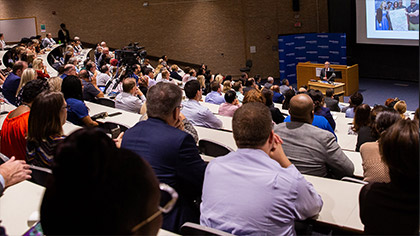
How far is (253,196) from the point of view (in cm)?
216

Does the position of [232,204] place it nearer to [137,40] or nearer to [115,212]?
[115,212]

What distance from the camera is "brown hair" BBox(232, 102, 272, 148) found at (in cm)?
239

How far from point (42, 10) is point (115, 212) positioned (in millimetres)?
17981

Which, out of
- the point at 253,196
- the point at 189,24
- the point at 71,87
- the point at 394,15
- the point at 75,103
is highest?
the point at 189,24

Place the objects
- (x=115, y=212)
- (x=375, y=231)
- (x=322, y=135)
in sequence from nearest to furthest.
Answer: (x=115, y=212) → (x=375, y=231) → (x=322, y=135)

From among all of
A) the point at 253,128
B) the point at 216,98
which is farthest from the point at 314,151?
the point at 216,98

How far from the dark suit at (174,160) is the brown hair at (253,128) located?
0.36 metres

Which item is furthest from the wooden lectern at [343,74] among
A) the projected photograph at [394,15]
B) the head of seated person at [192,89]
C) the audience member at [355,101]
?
the head of seated person at [192,89]

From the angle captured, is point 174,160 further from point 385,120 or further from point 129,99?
point 129,99

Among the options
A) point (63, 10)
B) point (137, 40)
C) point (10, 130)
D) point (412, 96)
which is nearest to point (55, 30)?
point (63, 10)

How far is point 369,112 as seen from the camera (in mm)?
4527

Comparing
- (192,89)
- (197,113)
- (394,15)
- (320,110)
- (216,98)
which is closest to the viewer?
(197,113)

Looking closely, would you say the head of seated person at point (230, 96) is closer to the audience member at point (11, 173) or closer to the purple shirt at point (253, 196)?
the purple shirt at point (253, 196)

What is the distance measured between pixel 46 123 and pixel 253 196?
1.60 meters
